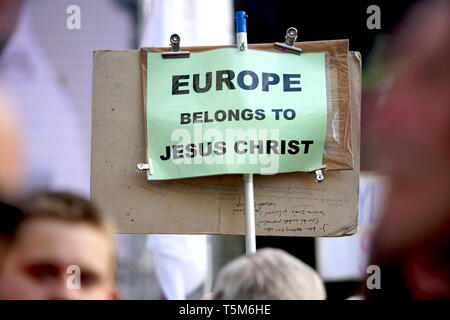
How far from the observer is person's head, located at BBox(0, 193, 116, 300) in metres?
2.10

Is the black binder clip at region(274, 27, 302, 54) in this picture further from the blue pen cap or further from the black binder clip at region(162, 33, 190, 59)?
the black binder clip at region(162, 33, 190, 59)

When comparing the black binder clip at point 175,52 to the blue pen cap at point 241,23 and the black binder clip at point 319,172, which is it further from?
the black binder clip at point 319,172

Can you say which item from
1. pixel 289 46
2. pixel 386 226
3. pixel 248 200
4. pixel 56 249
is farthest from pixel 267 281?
pixel 289 46

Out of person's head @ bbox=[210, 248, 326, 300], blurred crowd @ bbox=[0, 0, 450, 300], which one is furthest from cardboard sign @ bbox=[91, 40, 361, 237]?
person's head @ bbox=[210, 248, 326, 300]

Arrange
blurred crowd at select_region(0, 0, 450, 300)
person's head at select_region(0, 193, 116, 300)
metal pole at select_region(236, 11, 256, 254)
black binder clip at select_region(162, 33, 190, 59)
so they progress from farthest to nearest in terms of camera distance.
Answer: black binder clip at select_region(162, 33, 190, 59) < metal pole at select_region(236, 11, 256, 254) < person's head at select_region(0, 193, 116, 300) < blurred crowd at select_region(0, 0, 450, 300)

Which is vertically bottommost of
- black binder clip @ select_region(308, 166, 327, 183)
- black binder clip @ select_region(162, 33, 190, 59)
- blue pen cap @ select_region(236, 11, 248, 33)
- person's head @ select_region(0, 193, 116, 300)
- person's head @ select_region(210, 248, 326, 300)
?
person's head @ select_region(210, 248, 326, 300)

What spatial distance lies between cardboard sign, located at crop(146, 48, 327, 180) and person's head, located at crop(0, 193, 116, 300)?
1165mm

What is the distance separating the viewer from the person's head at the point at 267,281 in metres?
2.15

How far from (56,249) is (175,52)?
1416 mm

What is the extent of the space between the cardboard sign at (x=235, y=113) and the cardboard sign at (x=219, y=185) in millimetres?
52

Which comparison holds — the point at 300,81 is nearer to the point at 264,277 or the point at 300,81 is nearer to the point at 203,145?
the point at 203,145

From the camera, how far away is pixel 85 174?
622 centimetres
